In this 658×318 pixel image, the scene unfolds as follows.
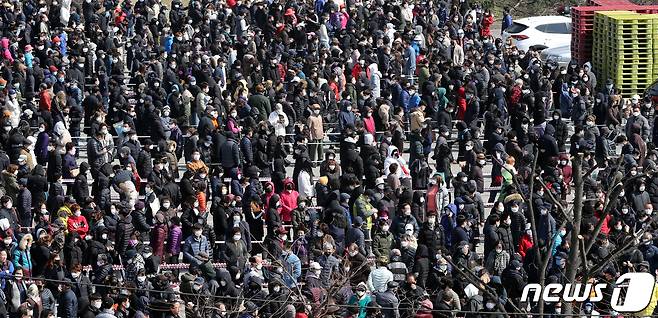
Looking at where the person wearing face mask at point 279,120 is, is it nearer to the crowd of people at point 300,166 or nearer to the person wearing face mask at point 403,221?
the crowd of people at point 300,166

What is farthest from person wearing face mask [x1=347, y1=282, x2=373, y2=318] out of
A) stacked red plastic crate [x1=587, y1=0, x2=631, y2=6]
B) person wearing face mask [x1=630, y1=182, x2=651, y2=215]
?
stacked red plastic crate [x1=587, y1=0, x2=631, y2=6]

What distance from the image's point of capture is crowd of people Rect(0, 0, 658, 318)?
1024 inches

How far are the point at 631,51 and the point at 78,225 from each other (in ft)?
52.0

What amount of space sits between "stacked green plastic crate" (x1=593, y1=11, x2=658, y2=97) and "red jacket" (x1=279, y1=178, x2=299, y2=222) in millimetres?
12061

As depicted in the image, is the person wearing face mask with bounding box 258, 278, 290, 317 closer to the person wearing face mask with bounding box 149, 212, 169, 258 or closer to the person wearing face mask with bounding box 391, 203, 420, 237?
the person wearing face mask with bounding box 149, 212, 169, 258

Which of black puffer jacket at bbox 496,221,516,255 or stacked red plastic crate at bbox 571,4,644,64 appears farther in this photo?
stacked red plastic crate at bbox 571,4,644,64

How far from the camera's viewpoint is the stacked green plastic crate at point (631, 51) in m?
39.6

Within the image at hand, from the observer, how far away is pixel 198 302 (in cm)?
2552

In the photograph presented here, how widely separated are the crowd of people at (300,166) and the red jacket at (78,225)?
0.12ft

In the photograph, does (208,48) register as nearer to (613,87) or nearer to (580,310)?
(613,87)

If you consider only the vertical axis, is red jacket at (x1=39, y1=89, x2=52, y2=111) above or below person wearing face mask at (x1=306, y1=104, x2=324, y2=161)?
above

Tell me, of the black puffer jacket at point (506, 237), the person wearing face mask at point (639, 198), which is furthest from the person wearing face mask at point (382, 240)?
the person wearing face mask at point (639, 198)

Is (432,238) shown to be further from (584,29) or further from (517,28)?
(517,28)

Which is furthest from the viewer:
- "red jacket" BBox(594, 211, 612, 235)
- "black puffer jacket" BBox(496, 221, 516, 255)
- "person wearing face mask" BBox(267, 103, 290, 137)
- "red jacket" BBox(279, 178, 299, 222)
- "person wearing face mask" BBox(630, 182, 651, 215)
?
"person wearing face mask" BBox(267, 103, 290, 137)
